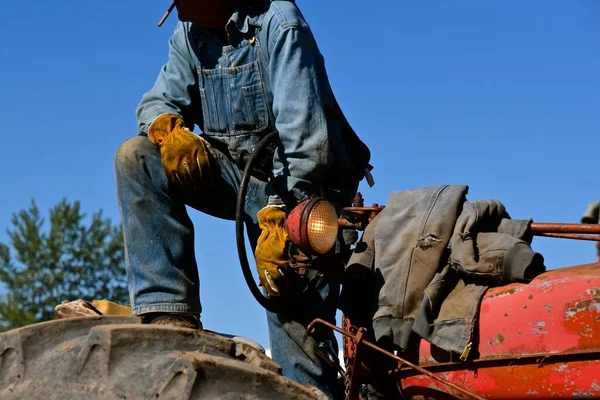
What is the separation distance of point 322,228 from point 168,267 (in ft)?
2.22

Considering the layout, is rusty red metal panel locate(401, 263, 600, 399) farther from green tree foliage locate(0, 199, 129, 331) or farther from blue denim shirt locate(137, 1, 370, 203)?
green tree foliage locate(0, 199, 129, 331)

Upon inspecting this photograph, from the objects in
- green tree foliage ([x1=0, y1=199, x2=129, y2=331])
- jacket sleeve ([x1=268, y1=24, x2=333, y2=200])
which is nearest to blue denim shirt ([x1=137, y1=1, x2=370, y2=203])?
jacket sleeve ([x1=268, y1=24, x2=333, y2=200])

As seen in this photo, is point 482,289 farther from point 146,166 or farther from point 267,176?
point 146,166

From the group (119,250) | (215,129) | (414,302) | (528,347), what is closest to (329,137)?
(215,129)

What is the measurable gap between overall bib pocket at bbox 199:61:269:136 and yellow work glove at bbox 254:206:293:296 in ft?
1.73

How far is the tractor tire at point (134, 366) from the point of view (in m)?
2.74

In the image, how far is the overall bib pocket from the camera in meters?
3.97

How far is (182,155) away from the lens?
12.0ft

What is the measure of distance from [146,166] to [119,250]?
21.2 metres

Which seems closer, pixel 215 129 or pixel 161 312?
pixel 161 312

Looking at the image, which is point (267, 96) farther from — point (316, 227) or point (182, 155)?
point (316, 227)

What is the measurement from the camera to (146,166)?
3.73 metres

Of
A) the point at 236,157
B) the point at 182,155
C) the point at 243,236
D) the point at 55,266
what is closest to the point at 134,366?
the point at 243,236

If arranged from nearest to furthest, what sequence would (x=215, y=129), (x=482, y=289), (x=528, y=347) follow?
(x=528, y=347) → (x=482, y=289) → (x=215, y=129)
